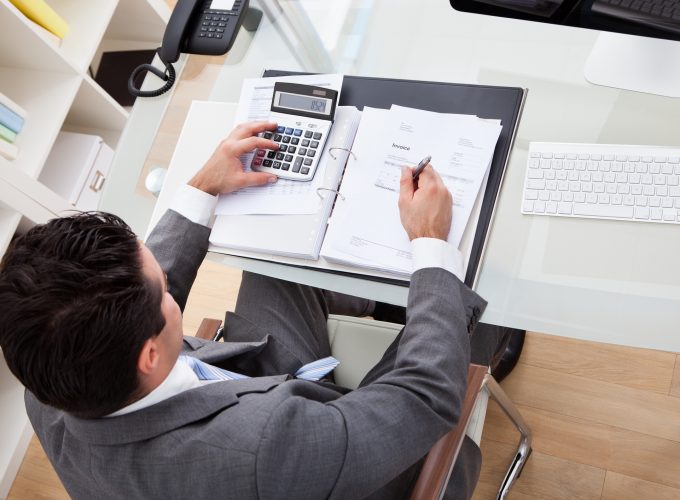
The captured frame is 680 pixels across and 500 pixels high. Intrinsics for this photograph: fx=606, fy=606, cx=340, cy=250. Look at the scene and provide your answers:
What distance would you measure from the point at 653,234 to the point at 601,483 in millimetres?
817

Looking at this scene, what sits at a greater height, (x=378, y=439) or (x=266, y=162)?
(x=266, y=162)

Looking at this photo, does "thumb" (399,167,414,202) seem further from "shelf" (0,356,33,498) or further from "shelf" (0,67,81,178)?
"shelf" (0,356,33,498)

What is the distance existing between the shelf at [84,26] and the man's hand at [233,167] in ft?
3.25

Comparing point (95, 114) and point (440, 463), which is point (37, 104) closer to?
point (95, 114)

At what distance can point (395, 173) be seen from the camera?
0.99 metres

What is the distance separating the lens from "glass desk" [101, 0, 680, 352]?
0.89 metres

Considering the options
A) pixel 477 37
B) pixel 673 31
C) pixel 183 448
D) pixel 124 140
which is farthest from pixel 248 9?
pixel 183 448

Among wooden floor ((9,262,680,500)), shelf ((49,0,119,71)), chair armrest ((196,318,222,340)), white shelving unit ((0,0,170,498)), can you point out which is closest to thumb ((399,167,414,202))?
chair armrest ((196,318,222,340))

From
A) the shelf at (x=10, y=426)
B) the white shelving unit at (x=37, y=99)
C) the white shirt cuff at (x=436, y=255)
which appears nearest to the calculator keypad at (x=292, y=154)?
the white shirt cuff at (x=436, y=255)

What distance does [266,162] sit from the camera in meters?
1.07

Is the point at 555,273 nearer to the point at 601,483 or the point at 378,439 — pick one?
the point at 378,439

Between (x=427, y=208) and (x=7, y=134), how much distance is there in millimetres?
1283

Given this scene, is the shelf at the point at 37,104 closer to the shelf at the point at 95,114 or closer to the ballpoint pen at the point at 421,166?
the shelf at the point at 95,114

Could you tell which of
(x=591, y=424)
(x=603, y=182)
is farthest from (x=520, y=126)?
(x=591, y=424)
